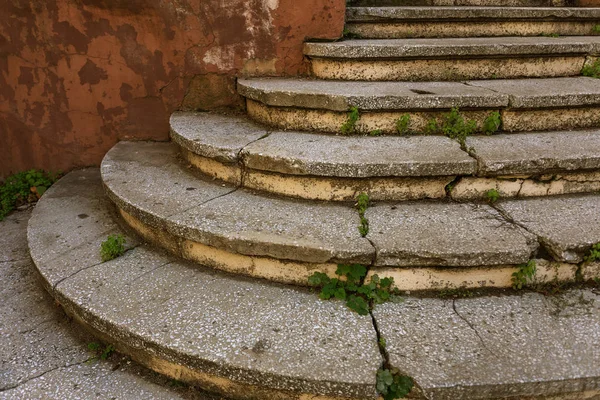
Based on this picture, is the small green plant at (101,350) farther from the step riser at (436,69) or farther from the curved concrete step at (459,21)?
the curved concrete step at (459,21)

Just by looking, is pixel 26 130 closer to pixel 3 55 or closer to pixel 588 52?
pixel 3 55

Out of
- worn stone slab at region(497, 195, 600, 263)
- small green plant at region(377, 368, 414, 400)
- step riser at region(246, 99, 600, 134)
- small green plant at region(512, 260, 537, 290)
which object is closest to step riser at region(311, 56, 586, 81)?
step riser at region(246, 99, 600, 134)

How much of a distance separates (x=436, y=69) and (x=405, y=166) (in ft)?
4.03

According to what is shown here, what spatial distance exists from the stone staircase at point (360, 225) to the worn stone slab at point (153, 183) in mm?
18

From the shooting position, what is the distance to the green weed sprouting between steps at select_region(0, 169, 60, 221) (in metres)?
3.48

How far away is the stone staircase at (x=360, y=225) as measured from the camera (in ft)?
5.88

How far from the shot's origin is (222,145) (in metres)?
2.68

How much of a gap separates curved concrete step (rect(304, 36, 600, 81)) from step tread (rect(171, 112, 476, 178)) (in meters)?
0.71

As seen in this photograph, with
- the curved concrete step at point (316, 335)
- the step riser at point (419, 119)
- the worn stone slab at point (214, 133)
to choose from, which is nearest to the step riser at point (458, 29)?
the step riser at point (419, 119)

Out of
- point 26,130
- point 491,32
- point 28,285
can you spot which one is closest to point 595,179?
point 491,32

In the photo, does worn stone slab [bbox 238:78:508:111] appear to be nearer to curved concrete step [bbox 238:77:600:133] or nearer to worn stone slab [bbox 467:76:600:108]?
curved concrete step [bbox 238:77:600:133]

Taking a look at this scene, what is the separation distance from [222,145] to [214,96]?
89cm

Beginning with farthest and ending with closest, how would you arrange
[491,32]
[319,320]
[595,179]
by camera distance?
1. [491,32]
2. [595,179]
3. [319,320]

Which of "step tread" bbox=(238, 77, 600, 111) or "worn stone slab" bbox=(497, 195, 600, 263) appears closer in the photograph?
"worn stone slab" bbox=(497, 195, 600, 263)
